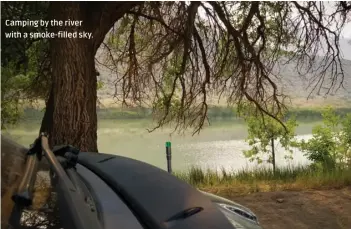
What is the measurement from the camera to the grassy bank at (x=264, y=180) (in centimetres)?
586

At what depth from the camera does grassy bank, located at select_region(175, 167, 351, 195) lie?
19.2 feet

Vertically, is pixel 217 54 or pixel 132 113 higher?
pixel 217 54

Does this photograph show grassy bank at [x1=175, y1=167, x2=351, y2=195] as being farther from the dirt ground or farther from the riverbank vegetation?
the dirt ground

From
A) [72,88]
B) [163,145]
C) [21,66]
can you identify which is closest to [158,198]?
[72,88]

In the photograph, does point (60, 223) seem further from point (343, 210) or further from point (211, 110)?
point (211, 110)

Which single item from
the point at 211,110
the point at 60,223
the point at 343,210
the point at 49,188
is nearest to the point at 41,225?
the point at 60,223

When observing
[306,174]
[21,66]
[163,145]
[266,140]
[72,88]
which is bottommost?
[306,174]

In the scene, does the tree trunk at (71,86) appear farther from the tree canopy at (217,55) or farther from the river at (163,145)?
the tree canopy at (217,55)

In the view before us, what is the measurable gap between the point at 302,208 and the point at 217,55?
308cm

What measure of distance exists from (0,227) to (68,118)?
3.52 meters

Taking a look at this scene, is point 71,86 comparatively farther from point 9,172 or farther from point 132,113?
point 9,172

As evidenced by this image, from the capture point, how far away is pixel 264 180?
687 centimetres

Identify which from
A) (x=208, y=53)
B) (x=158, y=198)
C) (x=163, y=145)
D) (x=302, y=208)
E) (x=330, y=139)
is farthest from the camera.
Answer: (x=330, y=139)

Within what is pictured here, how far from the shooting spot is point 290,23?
267 inches
